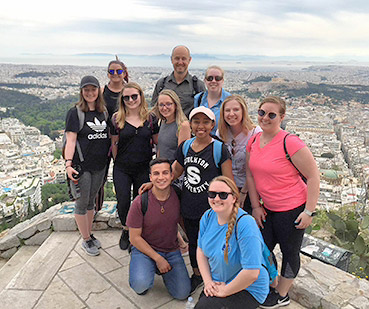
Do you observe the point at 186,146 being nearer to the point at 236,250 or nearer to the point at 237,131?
the point at 237,131

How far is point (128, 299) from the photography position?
91.9 inches

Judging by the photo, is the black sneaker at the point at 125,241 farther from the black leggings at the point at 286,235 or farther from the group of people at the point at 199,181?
the black leggings at the point at 286,235

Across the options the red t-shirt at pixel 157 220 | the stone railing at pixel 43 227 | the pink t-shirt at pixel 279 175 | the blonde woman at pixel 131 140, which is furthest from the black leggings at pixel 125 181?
the pink t-shirt at pixel 279 175

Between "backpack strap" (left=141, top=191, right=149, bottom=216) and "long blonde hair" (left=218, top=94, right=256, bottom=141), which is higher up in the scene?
"long blonde hair" (left=218, top=94, right=256, bottom=141)

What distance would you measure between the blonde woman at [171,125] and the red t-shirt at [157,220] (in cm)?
34

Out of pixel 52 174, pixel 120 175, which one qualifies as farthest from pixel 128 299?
pixel 52 174

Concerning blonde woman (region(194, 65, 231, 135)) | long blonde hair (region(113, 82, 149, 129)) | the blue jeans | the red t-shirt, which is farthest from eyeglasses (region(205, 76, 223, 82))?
the blue jeans

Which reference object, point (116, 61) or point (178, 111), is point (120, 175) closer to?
point (178, 111)

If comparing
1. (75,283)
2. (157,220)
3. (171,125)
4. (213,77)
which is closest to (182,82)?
(213,77)

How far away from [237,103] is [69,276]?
182 cm

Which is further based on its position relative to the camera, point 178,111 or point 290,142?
point 178,111

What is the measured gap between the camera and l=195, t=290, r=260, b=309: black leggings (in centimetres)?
181

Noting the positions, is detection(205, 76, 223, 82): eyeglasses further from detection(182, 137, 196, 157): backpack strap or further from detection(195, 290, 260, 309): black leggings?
detection(195, 290, 260, 309): black leggings

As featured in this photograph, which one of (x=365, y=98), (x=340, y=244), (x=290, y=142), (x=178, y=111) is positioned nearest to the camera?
(x=290, y=142)
